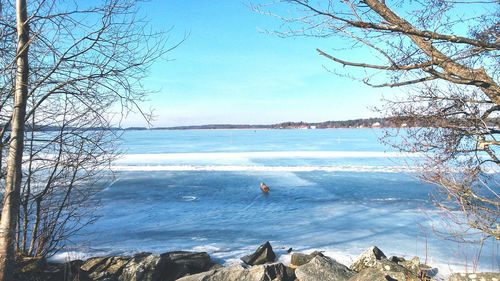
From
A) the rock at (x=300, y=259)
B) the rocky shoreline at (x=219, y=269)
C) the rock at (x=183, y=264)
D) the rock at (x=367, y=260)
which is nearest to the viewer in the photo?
the rocky shoreline at (x=219, y=269)

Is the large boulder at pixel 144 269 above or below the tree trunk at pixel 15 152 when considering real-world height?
below

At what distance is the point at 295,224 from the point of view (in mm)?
10078

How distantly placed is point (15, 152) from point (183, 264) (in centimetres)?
407

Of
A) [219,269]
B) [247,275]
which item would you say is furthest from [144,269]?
[247,275]

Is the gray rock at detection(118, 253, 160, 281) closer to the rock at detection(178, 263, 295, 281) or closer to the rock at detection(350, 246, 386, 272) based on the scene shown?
the rock at detection(178, 263, 295, 281)

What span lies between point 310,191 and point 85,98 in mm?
12192

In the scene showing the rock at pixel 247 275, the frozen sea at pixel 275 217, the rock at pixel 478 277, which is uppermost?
the rock at pixel 478 277

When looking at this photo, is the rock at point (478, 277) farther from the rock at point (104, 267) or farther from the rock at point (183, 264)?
the rock at point (104, 267)

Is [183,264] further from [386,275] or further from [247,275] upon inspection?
[386,275]

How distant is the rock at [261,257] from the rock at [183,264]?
697 millimetres

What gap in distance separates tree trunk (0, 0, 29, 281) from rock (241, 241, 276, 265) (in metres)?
4.33

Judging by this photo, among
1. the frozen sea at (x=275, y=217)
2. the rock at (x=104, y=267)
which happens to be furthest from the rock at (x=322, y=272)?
the rock at (x=104, y=267)

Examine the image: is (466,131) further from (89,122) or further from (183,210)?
(183,210)

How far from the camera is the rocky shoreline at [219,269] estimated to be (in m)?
5.41
